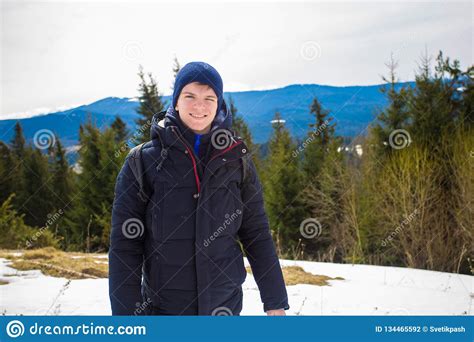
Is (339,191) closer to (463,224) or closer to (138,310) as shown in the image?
(463,224)

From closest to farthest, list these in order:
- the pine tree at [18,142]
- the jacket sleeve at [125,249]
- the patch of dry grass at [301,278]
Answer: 1. the jacket sleeve at [125,249]
2. the patch of dry grass at [301,278]
3. the pine tree at [18,142]

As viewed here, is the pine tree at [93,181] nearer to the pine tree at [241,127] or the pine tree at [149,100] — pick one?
the pine tree at [149,100]

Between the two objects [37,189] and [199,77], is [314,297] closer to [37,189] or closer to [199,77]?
[199,77]

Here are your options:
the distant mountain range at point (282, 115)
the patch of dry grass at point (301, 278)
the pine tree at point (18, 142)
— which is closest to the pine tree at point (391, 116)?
the distant mountain range at point (282, 115)

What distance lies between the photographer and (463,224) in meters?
13.1

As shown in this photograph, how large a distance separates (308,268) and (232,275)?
15.5 feet

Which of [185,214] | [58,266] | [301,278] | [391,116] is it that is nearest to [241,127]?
[391,116]

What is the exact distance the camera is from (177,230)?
1888 mm

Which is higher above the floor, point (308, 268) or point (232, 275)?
point (232, 275)

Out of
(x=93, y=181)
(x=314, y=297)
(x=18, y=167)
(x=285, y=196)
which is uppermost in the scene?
(x=18, y=167)

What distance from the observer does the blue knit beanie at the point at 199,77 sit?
6.64 ft

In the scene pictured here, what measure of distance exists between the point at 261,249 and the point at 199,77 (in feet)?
2.89

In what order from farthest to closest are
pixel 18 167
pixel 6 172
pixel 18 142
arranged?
1. pixel 18 142
2. pixel 18 167
3. pixel 6 172
